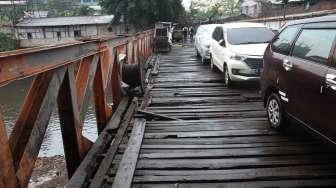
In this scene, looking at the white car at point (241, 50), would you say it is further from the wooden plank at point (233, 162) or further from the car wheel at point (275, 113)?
the wooden plank at point (233, 162)

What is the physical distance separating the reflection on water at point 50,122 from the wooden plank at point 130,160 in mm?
4763

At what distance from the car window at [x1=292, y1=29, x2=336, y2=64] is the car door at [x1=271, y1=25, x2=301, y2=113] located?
0.84ft

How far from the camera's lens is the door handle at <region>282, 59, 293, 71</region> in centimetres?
521

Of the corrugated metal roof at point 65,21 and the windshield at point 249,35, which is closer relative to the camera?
the windshield at point 249,35

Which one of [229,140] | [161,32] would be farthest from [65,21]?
[229,140]

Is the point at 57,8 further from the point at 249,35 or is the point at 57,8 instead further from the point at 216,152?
the point at 216,152

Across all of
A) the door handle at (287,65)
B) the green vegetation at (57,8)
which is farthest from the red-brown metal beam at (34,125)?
the green vegetation at (57,8)

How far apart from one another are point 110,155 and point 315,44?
3.07 m

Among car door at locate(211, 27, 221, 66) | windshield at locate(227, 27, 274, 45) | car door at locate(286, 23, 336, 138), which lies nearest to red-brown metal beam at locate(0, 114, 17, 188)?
car door at locate(286, 23, 336, 138)

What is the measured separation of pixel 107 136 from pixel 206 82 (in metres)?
5.91

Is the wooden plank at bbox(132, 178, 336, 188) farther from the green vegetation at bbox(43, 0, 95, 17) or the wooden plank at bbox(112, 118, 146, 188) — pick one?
the green vegetation at bbox(43, 0, 95, 17)

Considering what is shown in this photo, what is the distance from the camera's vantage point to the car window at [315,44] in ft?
14.3

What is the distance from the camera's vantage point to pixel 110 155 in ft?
16.0

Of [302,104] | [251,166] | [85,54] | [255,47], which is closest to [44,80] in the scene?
[85,54]
